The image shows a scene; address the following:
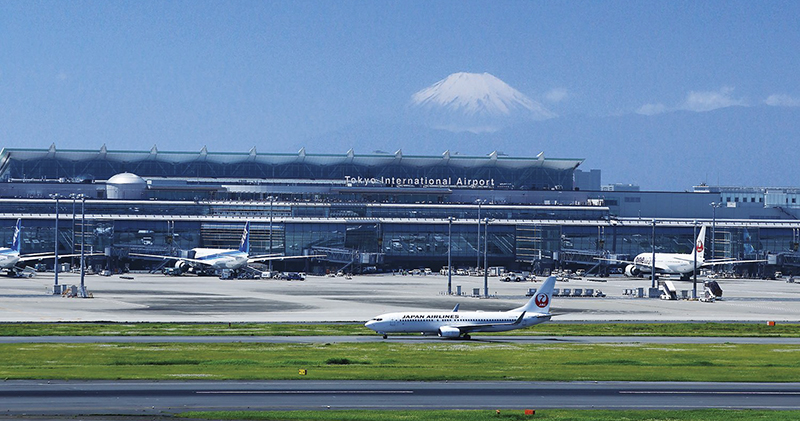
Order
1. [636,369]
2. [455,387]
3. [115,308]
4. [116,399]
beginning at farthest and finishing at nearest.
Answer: [115,308] < [636,369] < [455,387] < [116,399]

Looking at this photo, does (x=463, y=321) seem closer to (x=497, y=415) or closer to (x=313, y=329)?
(x=313, y=329)

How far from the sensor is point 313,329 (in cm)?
9312

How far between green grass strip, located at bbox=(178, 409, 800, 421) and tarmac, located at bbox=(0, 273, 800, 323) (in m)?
55.6

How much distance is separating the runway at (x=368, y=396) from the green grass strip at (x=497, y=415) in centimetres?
163

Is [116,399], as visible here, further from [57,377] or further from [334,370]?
[334,370]

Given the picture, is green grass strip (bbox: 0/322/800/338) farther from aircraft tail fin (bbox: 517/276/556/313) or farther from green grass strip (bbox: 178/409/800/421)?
green grass strip (bbox: 178/409/800/421)

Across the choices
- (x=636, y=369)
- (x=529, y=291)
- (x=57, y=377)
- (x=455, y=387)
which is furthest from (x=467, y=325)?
(x=529, y=291)

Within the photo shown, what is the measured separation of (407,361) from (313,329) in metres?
25.3

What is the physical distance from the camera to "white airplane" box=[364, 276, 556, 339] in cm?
8612

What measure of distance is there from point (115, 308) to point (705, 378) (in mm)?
71343

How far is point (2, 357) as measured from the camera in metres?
67.9

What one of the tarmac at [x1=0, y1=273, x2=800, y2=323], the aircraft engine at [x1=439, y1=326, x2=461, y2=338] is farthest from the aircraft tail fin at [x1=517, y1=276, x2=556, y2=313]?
the tarmac at [x1=0, y1=273, x2=800, y2=323]

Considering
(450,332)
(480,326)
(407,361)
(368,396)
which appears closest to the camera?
(368,396)

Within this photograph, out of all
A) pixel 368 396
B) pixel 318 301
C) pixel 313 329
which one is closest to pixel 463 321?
pixel 313 329
